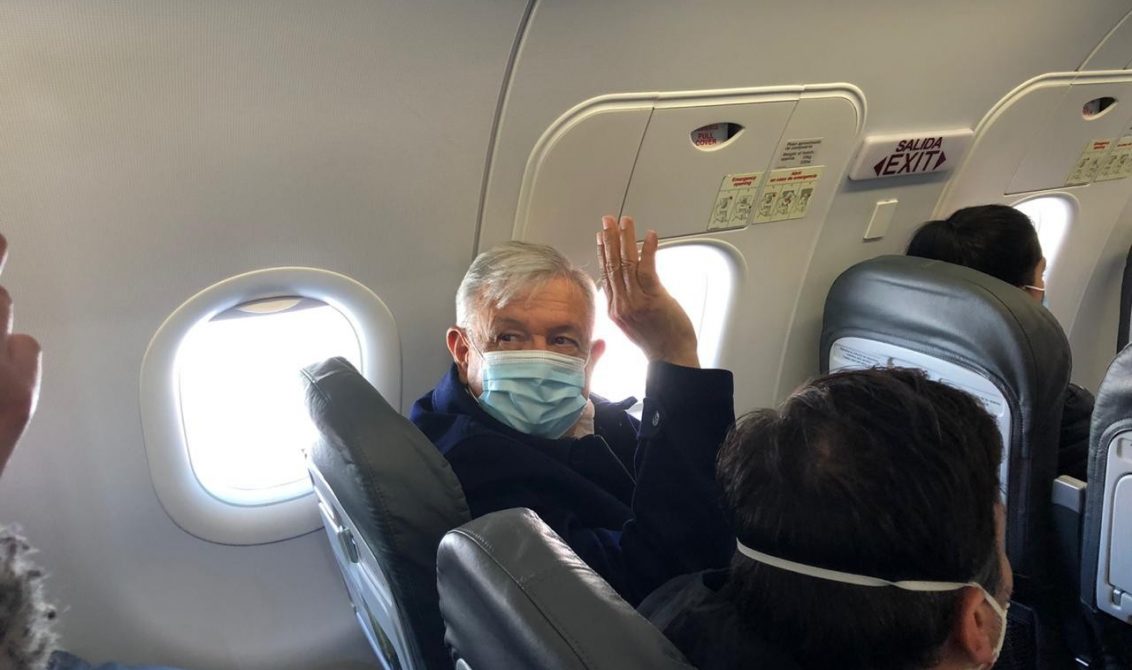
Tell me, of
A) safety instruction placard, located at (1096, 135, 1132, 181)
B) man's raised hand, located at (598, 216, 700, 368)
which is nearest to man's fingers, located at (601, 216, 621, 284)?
man's raised hand, located at (598, 216, 700, 368)

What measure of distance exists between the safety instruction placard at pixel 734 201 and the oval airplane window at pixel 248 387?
1.10m

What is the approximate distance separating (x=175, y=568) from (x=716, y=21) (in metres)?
1.96

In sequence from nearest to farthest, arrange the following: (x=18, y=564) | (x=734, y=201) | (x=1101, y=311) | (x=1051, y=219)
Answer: (x=18, y=564) < (x=734, y=201) < (x=1051, y=219) < (x=1101, y=311)

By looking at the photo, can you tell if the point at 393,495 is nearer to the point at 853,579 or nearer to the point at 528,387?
the point at 528,387

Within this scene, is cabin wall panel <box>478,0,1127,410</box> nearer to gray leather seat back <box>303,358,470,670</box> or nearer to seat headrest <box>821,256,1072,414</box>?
seat headrest <box>821,256,1072,414</box>

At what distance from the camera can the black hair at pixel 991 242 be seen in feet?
9.04

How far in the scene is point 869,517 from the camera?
96 centimetres

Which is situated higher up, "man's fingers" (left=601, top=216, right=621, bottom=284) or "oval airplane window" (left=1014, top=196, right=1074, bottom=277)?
"oval airplane window" (left=1014, top=196, right=1074, bottom=277)

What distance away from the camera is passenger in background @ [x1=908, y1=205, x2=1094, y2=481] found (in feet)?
8.65

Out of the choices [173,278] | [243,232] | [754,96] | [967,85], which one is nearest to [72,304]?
[173,278]

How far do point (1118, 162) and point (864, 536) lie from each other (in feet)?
12.9

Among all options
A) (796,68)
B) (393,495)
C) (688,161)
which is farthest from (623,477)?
(796,68)

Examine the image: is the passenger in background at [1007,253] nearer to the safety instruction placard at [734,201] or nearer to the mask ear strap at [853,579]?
the safety instruction placard at [734,201]

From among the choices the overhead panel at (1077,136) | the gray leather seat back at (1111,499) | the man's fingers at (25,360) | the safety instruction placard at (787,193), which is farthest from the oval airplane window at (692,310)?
the man's fingers at (25,360)
